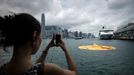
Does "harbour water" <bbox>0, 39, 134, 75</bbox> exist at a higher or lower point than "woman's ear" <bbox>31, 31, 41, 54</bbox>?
lower

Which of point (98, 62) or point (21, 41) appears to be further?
point (98, 62)

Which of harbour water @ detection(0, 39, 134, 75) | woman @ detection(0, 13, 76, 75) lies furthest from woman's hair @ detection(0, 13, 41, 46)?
harbour water @ detection(0, 39, 134, 75)

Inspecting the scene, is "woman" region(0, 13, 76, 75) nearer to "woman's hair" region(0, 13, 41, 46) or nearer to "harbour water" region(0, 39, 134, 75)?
"woman's hair" region(0, 13, 41, 46)

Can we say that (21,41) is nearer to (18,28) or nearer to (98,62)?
(18,28)

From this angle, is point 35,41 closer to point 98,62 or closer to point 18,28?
point 18,28

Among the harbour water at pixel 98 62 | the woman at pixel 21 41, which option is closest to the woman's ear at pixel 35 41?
the woman at pixel 21 41

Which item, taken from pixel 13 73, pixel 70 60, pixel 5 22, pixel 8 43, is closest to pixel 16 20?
pixel 5 22

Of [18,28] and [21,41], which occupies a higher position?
[18,28]

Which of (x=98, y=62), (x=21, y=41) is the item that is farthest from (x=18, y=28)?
(x=98, y=62)

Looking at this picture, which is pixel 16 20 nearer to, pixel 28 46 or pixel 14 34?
pixel 14 34

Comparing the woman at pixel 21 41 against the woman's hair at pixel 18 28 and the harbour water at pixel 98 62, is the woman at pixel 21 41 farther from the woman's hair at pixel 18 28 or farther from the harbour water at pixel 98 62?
the harbour water at pixel 98 62

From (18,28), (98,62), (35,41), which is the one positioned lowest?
(98,62)
